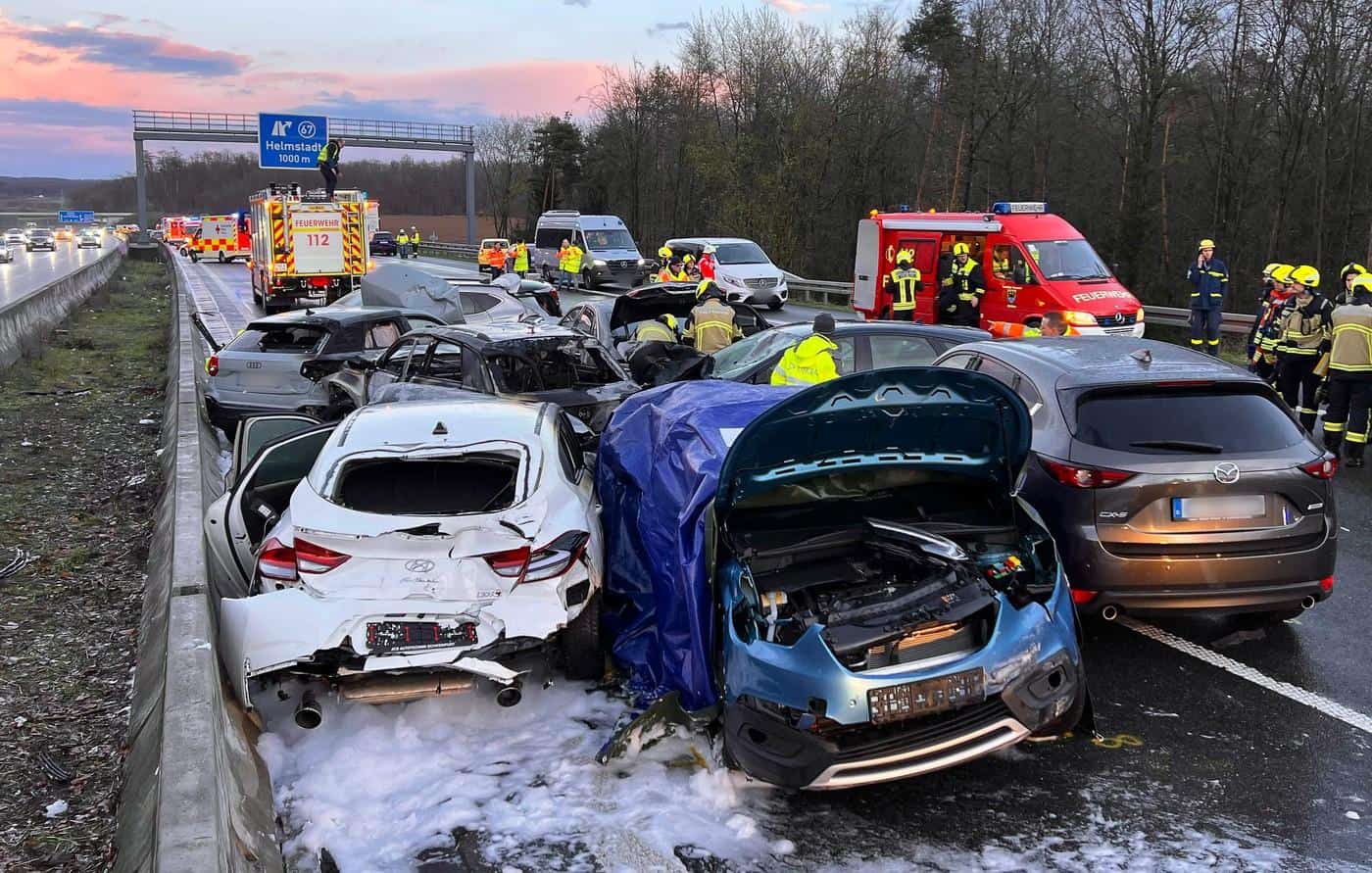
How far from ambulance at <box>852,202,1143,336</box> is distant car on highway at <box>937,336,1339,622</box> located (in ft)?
32.1

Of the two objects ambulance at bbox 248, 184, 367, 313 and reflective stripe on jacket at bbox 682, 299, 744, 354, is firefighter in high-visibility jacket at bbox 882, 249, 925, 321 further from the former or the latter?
ambulance at bbox 248, 184, 367, 313

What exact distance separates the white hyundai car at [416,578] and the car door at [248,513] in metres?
0.72

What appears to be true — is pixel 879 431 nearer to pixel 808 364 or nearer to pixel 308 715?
pixel 308 715

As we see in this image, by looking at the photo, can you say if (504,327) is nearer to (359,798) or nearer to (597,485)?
(597,485)

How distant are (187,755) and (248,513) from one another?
2.45 meters

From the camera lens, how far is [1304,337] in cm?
1051

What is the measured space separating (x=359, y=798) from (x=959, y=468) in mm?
2783

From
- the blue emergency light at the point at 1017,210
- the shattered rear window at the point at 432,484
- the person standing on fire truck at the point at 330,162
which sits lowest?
the shattered rear window at the point at 432,484

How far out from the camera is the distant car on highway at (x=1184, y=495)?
513 centimetres

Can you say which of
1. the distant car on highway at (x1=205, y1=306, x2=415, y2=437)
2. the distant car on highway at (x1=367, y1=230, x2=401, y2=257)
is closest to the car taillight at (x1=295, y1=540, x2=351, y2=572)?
the distant car on highway at (x1=205, y1=306, x2=415, y2=437)

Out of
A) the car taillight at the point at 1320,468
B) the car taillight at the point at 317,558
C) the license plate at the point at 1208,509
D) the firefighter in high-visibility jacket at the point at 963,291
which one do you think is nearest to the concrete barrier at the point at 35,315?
the car taillight at the point at 317,558

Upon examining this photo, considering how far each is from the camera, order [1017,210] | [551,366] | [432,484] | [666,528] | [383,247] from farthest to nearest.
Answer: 1. [383,247]
2. [1017,210]
3. [551,366]
4. [432,484]
5. [666,528]

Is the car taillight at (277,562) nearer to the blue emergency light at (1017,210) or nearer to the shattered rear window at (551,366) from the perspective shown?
the shattered rear window at (551,366)

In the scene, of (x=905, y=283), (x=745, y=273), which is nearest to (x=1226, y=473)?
(x=905, y=283)
